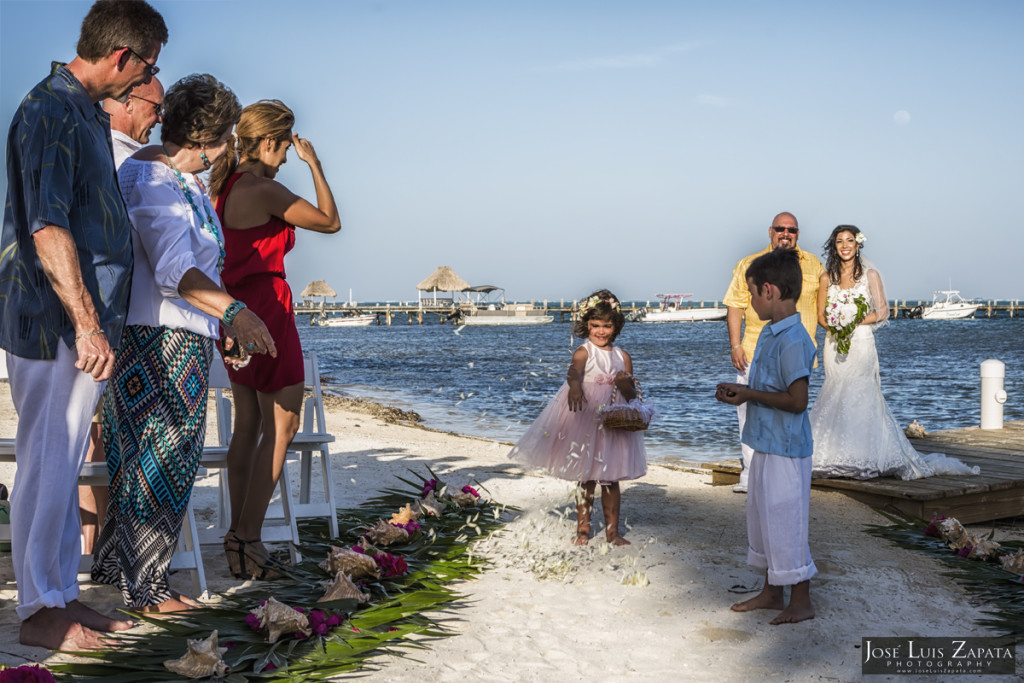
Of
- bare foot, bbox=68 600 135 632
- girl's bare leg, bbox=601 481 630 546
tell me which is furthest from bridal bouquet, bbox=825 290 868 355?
bare foot, bbox=68 600 135 632

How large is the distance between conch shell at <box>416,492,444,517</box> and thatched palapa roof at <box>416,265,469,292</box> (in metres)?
88.1

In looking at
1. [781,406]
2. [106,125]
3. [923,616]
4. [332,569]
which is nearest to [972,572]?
[923,616]

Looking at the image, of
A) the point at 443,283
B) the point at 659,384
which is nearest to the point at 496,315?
the point at 443,283

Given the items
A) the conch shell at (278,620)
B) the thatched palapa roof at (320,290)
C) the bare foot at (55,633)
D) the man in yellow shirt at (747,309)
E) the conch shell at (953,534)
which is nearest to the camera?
the bare foot at (55,633)

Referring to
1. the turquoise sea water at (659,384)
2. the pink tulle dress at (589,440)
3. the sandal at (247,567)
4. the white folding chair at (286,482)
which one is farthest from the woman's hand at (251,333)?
the turquoise sea water at (659,384)

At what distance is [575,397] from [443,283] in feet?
294

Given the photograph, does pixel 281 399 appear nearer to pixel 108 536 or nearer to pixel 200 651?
pixel 108 536

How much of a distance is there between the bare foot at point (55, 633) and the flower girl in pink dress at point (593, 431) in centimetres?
270

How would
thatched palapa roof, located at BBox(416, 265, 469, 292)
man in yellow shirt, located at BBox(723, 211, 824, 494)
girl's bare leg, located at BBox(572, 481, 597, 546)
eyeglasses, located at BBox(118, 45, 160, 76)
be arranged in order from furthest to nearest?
thatched palapa roof, located at BBox(416, 265, 469, 292) → man in yellow shirt, located at BBox(723, 211, 824, 494) → girl's bare leg, located at BBox(572, 481, 597, 546) → eyeglasses, located at BBox(118, 45, 160, 76)

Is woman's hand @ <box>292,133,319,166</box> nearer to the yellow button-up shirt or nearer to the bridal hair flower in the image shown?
the bridal hair flower

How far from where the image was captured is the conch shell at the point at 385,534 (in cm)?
486

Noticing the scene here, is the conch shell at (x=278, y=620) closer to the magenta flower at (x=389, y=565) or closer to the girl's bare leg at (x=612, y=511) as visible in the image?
the magenta flower at (x=389, y=565)

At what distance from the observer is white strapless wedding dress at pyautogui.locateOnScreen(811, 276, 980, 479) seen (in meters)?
6.64

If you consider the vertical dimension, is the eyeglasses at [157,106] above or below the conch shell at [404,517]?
above
